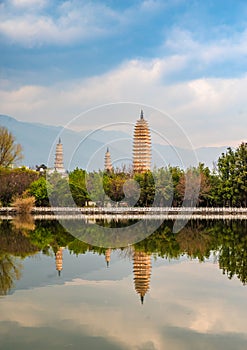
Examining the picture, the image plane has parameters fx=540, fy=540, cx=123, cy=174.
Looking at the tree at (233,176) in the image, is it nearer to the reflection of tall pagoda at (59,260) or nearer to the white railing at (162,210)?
the white railing at (162,210)

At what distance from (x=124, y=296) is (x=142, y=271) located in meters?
2.74

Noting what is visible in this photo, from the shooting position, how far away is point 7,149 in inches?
1689

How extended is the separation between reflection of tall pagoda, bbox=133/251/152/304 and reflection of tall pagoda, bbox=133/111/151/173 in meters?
30.0

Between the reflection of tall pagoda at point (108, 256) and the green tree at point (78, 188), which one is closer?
the reflection of tall pagoda at point (108, 256)

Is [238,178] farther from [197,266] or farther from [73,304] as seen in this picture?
[73,304]

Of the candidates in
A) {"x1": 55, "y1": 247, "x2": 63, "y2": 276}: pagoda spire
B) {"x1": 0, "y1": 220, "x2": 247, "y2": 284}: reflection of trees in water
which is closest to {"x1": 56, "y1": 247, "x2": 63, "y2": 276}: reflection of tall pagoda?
{"x1": 55, "y1": 247, "x2": 63, "y2": 276}: pagoda spire

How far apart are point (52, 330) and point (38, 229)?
50.6 ft

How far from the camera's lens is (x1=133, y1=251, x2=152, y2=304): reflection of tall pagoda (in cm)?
1048

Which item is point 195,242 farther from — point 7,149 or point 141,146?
point 141,146

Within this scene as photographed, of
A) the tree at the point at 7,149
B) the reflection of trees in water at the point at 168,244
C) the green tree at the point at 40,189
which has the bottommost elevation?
the reflection of trees in water at the point at 168,244

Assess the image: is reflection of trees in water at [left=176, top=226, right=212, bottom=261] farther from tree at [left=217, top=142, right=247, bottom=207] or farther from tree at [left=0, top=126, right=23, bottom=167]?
tree at [left=0, top=126, right=23, bottom=167]

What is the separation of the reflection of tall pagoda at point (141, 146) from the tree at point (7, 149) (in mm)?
9616

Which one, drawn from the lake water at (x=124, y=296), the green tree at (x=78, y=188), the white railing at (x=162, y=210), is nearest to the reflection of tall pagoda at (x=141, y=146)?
the green tree at (x=78, y=188)

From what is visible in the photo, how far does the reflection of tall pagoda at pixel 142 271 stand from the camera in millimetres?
Answer: 10477
